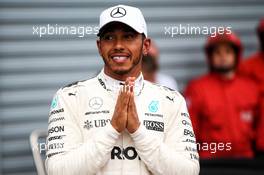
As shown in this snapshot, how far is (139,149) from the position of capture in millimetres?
2676

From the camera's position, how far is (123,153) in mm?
2713

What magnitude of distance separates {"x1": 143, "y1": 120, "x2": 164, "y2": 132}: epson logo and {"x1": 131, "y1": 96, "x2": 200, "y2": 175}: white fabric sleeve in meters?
0.05

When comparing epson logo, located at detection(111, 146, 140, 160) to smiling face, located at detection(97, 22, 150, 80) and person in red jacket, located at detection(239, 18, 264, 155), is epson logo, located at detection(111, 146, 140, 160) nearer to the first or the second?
smiling face, located at detection(97, 22, 150, 80)

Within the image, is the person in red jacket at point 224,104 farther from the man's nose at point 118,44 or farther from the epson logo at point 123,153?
the man's nose at point 118,44

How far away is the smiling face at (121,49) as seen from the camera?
8.78ft

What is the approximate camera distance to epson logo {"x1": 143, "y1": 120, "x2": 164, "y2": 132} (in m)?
2.76

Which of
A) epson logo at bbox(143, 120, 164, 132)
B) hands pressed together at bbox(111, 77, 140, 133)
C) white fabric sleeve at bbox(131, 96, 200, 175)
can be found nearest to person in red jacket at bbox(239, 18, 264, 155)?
white fabric sleeve at bbox(131, 96, 200, 175)

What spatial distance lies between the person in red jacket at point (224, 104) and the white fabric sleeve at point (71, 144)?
163cm

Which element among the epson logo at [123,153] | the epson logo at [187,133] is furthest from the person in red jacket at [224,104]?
the epson logo at [123,153]

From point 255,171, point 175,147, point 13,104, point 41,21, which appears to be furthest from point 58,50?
point 175,147

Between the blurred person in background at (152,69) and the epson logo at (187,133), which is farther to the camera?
the blurred person in background at (152,69)

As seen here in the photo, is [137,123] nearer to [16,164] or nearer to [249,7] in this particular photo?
[16,164]

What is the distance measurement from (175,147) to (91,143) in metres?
0.40

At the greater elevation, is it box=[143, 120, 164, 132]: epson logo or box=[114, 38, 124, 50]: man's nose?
box=[114, 38, 124, 50]: man's nose
